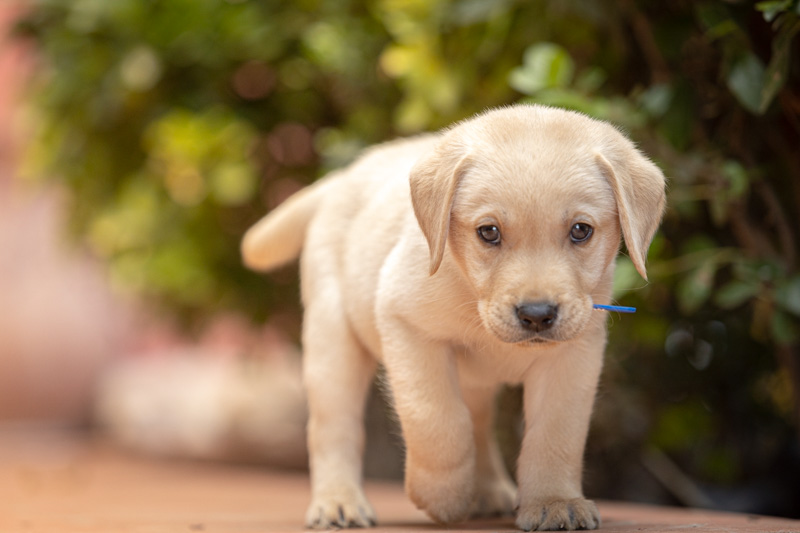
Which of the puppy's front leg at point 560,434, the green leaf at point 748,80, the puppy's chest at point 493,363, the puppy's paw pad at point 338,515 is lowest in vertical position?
the puppy's paw pad at point 338,515

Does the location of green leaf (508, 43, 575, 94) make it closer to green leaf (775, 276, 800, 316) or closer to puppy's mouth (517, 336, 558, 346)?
green leaf (775, 276, 800, 316)

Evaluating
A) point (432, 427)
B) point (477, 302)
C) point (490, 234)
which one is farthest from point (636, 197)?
point (432, 427)

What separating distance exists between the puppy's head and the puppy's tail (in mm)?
1230

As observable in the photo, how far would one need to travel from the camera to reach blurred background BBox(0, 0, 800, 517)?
4.08 m

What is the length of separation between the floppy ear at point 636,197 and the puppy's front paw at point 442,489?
92 centimetres

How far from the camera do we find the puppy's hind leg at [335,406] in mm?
3574

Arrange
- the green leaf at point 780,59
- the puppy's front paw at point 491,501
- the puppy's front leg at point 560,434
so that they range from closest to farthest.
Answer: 1. the puppy's front leg at point 560,434
2. the green leaf at point 780,59
3. the puppy's front paw at point 491,501

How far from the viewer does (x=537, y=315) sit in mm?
2699

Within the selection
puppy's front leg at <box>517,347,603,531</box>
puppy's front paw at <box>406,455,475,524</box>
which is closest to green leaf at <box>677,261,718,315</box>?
puppy's front leg at <box>517,347,603,531</box>

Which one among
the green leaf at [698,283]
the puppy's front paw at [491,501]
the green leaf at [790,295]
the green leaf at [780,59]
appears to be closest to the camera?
the green leaf at [780,59]

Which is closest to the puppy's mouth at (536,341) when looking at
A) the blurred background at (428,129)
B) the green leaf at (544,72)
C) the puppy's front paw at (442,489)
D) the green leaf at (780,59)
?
the puppy's front paw at (442,489)

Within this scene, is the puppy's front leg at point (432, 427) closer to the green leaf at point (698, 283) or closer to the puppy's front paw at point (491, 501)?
the puppy's front paw at point (491, 501)

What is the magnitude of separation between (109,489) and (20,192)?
269cm

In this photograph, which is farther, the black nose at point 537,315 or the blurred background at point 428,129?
the blurred background at point 428,129
